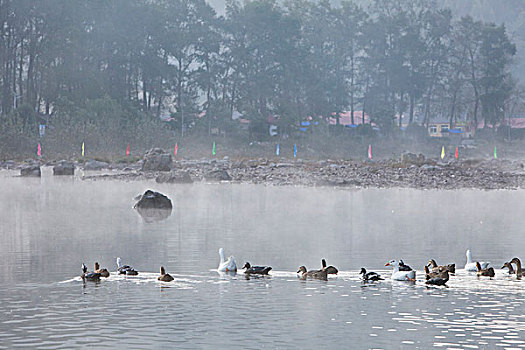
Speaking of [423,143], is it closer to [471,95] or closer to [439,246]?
[471,95]

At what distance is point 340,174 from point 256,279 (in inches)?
1780

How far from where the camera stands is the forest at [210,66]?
100 metres

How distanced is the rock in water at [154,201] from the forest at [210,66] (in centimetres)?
4968

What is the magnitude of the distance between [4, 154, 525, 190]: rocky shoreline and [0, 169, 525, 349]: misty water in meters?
14.1

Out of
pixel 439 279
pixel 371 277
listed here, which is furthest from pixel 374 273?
pixel 439 279

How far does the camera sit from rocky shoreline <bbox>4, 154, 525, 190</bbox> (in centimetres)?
6203

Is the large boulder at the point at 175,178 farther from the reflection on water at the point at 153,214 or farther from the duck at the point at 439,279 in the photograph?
the duck at the point at 439,279

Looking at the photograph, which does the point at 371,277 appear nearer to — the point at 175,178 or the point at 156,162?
the point at 175,178

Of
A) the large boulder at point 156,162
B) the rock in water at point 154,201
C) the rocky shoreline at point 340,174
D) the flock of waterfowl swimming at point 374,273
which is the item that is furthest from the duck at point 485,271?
the large boulder at point 156,162

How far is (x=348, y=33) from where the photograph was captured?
5571 inches

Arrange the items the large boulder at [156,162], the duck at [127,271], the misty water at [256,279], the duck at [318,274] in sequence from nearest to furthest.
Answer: the misty water at [256,279] < the duck at [318,274] < the duck at [127,271] < the large boulder at [156,162]

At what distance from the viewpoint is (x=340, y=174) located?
66875mm

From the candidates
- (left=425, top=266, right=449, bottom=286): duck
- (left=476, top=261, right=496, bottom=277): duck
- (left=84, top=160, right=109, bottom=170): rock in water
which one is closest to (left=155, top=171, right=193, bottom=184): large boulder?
(left=84, top=160, right=109, bottom=170): rock in water

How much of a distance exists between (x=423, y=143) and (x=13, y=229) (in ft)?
346
